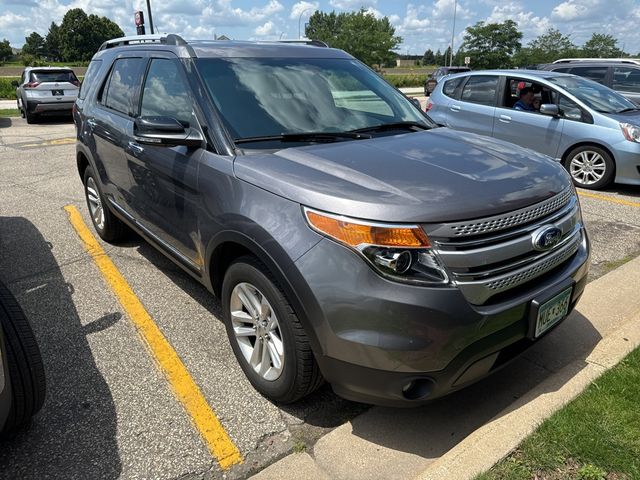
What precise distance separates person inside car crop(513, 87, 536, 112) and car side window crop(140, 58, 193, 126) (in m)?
6.14

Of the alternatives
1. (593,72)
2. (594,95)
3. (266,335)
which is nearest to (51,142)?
(594,95)

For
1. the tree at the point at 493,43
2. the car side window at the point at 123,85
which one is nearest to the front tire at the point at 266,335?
the car side window at the point at 123,85

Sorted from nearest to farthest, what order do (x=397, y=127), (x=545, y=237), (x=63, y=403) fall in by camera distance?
(x=545, y=237), (x=63, y=403), (x=397, y=127)

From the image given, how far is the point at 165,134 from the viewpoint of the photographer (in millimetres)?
2896

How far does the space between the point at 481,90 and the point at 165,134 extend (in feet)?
22.6

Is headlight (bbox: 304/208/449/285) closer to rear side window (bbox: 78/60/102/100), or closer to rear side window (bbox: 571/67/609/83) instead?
rear side window (bbox: 78/60/102/100)

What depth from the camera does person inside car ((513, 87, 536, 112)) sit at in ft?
25.8

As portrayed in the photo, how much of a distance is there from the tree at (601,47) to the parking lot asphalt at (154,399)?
54.8 meters

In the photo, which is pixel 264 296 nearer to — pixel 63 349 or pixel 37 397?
pixel 37 397

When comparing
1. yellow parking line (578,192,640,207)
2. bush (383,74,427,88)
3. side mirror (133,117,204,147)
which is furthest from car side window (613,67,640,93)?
bush (383,74,427,88)

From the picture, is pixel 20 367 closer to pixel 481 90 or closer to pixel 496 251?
pixel 496 251

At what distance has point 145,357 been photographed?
10.5 feet

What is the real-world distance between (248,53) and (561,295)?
2442 millimetres

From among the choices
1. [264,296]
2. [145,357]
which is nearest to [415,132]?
[264,296]
